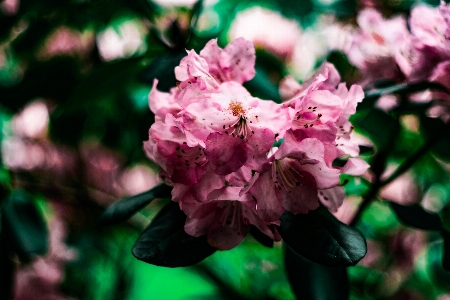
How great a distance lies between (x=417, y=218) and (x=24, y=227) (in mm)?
849

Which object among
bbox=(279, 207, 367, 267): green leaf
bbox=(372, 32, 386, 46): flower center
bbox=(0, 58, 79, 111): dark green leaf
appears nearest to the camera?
bbox=(279, 207, 367, 267): green leaf

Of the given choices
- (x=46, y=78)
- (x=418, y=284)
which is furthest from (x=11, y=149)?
(x=418, y=284)

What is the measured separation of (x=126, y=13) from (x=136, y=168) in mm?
592

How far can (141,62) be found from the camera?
3.03 feet

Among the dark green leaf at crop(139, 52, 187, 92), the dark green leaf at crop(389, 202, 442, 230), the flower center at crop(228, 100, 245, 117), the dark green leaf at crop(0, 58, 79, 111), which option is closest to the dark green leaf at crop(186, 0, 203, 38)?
the dark green leaf at crop(139, 52, 187, 92)

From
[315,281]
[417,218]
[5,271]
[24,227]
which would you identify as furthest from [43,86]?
[417,218]

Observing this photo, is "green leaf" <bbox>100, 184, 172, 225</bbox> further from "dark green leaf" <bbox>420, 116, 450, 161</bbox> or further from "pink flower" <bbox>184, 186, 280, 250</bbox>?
"dark green leaf" <bbox>420, 116, 450, 161</bbox>

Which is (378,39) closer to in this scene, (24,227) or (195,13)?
(195,13)

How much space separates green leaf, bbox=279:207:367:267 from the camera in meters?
0.52

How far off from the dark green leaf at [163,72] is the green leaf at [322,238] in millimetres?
300

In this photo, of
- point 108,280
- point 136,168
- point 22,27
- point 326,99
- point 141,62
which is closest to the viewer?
point 326,99

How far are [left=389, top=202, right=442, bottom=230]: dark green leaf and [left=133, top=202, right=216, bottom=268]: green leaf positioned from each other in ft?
1.32

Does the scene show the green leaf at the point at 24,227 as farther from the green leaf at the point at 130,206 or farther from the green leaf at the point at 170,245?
the green leaf at the point at 170,245

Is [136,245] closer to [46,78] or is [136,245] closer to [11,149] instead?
[46,78]
